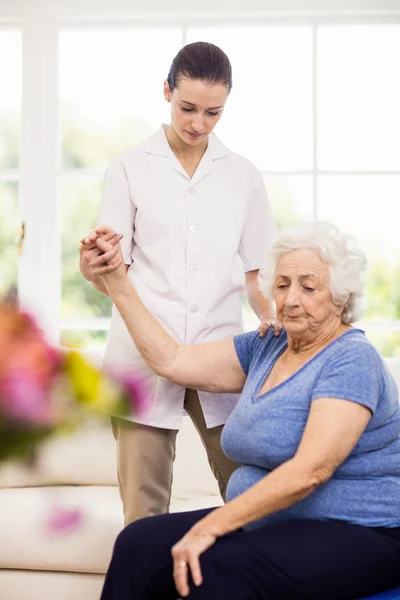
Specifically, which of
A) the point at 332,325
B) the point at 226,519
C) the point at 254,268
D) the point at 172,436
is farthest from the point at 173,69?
the point at 226,519

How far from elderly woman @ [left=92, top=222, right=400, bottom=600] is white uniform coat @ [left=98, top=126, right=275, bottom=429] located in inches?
2.3

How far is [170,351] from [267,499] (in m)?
0.45

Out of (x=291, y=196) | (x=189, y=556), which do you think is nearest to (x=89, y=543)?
(x=189, y=556)

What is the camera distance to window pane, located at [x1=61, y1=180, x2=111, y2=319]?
364cm

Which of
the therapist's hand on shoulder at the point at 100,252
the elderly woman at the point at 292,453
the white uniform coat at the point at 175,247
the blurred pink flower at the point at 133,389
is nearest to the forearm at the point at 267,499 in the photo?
the elderly woman at the point at 292,453

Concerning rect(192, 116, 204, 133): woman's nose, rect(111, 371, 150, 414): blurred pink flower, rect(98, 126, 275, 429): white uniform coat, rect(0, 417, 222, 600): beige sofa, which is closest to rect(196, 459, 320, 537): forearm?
rect(0, 417, 222, 600): beige sofa

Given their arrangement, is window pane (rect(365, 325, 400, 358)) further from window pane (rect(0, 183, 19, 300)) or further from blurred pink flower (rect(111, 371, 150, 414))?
blurred pink flower (rect(111, 371, 150, 414))

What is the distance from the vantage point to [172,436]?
1.83 meters

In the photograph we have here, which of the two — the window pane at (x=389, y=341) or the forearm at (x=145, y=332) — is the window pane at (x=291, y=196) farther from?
the forearm at (x=145, y=332)

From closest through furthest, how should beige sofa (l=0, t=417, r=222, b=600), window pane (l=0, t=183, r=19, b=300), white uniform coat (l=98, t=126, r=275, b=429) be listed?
1. white uniform coat (l=98, t=126, r=275, b=429)
2. beige sofa (l=0, t=417, r=222, b=600)
3. window pane (l=0, t=183, r=19, b=300)

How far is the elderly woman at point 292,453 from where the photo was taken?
145cm

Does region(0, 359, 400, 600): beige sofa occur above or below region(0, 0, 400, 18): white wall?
below

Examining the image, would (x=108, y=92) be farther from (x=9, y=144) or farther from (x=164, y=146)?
(x=164, y=146)

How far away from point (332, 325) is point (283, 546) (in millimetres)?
507
